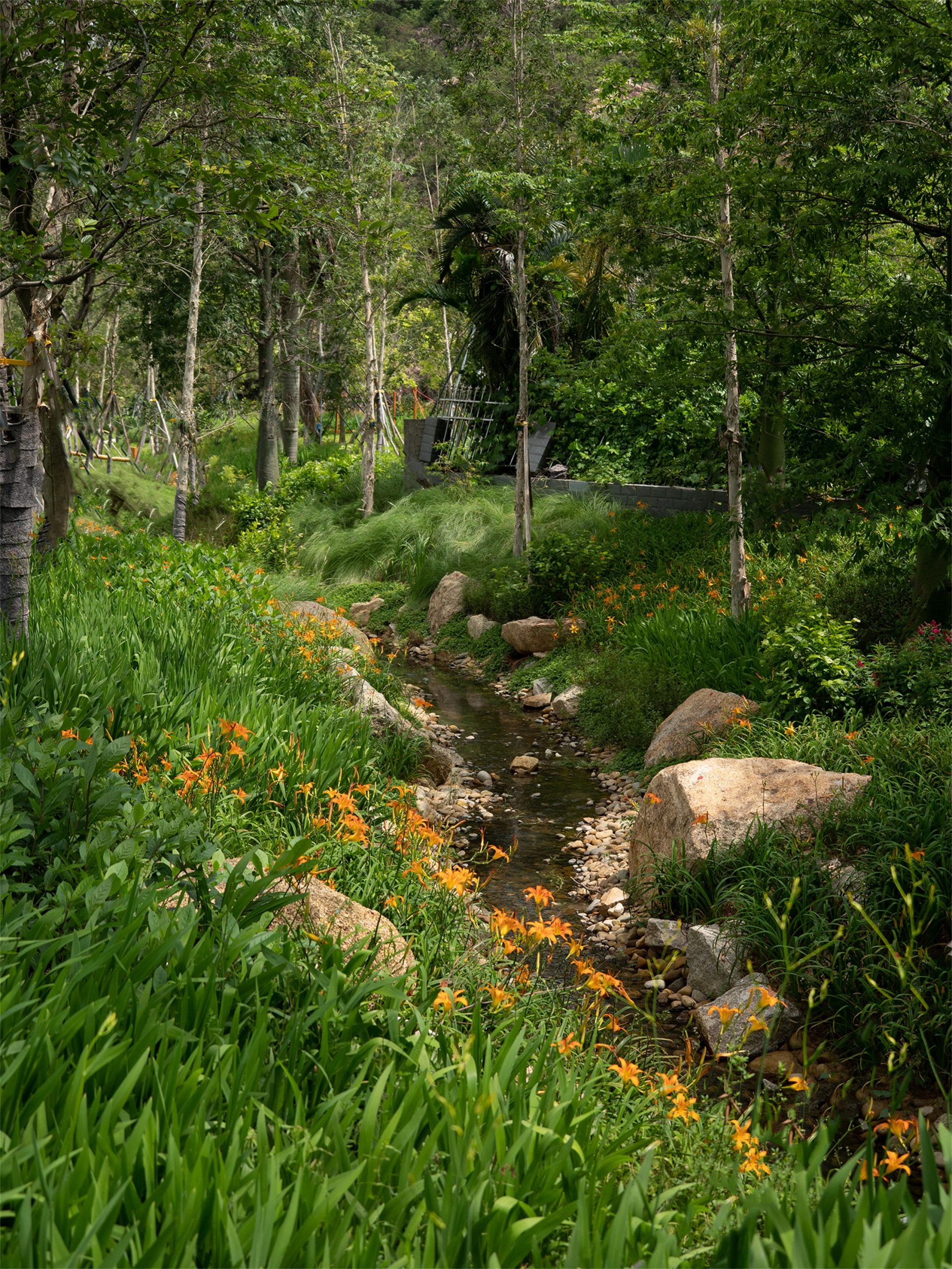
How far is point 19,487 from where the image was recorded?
5.50 m

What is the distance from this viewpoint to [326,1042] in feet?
8.18

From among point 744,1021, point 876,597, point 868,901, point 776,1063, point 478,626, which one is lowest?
point 776,1063

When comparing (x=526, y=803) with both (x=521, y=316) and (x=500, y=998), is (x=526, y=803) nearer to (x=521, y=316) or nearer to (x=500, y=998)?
(x=500, y=998)

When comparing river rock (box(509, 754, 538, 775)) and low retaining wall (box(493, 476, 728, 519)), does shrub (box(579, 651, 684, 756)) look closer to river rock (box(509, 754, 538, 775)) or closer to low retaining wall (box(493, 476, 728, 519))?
river rock (box(509, 754, 538, 775))

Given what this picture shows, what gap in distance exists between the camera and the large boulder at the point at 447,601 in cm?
1353

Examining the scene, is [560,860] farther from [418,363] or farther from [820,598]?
[418,363]

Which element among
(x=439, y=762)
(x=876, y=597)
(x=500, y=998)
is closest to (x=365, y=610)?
(x=439, y=762)

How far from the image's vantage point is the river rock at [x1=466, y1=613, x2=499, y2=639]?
1283 cm

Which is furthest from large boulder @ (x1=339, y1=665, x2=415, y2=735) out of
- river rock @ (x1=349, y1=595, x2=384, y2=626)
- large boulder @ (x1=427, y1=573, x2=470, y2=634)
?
river rock @ (x1=349, y1=595, x2=384, y2=626)

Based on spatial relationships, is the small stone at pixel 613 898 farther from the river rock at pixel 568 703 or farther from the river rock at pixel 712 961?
the river rock at pixel 568 703

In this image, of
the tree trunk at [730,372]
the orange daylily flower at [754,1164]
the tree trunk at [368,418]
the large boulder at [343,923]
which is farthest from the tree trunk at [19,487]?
the tree trunk at [368,418]

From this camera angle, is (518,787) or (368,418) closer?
(518,787)

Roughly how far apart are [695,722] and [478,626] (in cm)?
577

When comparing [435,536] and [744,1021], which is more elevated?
[435,536]
